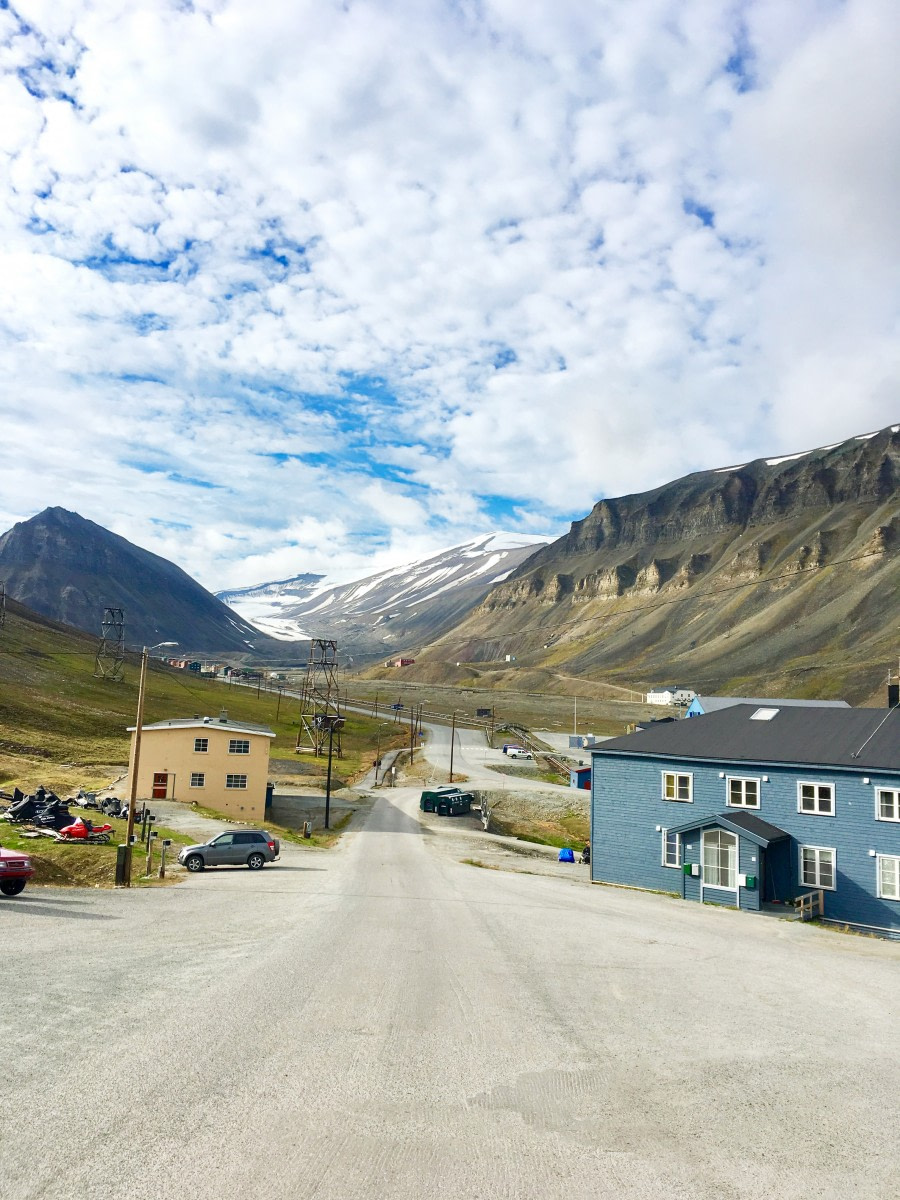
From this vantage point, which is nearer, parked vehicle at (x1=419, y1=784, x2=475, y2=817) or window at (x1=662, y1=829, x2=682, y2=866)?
window at (x1=662, y1=829, x2=682, y2=866)

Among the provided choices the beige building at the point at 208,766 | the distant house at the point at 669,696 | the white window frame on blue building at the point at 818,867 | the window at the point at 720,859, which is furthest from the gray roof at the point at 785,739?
the distant house at the point at 669,696

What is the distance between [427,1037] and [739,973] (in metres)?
10.4

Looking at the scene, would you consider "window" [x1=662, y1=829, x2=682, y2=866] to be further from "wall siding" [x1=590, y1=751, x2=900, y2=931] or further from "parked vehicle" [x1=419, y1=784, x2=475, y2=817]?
"parked vehicle" [x1=419, y1=784, x2=475, y2=817]

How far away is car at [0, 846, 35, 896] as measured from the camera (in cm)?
2191

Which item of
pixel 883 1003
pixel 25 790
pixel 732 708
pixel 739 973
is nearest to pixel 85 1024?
pixel 739 973

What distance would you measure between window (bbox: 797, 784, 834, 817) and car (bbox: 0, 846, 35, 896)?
3293cm

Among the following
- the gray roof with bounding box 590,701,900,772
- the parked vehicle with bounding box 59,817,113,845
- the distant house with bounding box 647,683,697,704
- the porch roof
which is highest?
the distant house with bounding box 647,683,697,704

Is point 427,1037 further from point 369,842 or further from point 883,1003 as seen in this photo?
point 369,842

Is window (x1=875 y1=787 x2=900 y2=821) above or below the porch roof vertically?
above

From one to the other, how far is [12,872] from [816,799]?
3357 centimetres

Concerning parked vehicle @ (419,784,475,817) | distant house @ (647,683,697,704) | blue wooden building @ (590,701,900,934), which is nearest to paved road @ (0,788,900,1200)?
blue wooden building @ (590,701,900,934)

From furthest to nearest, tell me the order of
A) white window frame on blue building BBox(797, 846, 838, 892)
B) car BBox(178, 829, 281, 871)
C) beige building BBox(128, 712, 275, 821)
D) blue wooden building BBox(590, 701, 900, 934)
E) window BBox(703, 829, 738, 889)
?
beige building BBox(128, 712, 275, 821), window BBox(703, 829, 738, 889), white window frame on blue building BBox(797, 846, 838, 892), car BBox(178, 829, 281, 871), blue wooden building BBox(590, 701, 900, 934)

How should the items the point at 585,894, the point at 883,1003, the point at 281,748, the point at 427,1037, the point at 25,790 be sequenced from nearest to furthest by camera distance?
the point at 427,1037, the point at 883,1003, the point at 585,894, the point at 25,790, the point at 281,748

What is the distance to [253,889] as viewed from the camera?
92.9 feet
